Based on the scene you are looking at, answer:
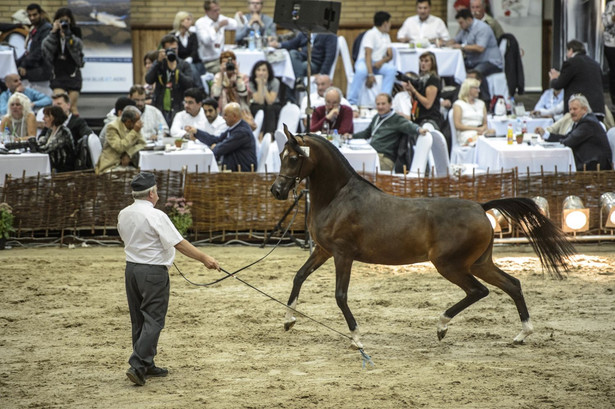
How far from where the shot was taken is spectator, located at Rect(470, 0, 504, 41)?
18141 mm

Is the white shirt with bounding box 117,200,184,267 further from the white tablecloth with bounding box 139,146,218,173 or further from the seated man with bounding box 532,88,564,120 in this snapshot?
the seated man with bounding box 532,88,564,120

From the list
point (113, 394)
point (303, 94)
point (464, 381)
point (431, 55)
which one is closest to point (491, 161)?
point (431, 55)

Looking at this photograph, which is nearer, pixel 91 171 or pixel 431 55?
pixel 91 171

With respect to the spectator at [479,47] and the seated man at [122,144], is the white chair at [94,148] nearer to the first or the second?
the seated man at [122,144]

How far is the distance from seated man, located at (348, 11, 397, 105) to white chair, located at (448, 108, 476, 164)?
2.15 metres

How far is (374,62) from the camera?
17203mm

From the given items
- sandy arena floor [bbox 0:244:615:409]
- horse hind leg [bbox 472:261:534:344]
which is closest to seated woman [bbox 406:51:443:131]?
sandy arena floor [bbox 0:244:615:409]

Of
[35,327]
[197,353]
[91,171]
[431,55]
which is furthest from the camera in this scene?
[431,55]

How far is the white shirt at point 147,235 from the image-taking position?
7051 mm

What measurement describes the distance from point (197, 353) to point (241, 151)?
5.71 meters

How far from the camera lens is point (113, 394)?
6.94 m

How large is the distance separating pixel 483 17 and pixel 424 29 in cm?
124

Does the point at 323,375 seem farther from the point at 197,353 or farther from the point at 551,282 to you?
the point at 551,282

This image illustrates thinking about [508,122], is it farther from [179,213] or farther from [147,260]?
[147,260]
